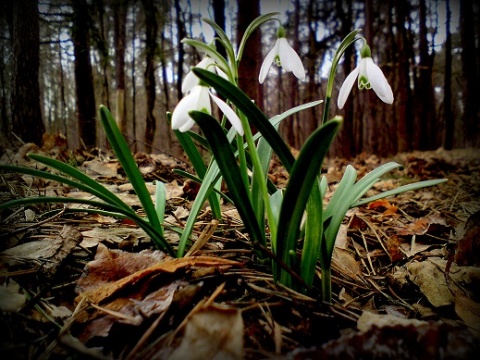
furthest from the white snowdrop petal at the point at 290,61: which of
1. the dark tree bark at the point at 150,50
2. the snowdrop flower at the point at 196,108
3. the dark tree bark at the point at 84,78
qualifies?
the dark tree bark at the point at 150,50

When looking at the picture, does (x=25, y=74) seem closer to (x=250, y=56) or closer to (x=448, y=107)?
(x=250, y=56)

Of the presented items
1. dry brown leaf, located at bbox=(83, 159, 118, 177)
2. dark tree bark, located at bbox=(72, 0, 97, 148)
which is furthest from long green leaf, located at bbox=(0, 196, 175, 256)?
dark tree bark, located at bbox=(72, 0, 97, 148)

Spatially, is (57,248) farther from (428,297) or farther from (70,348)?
(428,297)

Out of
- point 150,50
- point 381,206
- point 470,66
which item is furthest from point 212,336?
point 470,66

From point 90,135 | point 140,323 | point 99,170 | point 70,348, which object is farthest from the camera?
point 90,135

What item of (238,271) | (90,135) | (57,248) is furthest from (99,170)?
(90,135)

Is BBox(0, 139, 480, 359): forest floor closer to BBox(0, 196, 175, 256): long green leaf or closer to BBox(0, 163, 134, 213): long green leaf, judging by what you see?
BBox(0, 196, 175, 256): long green leaf

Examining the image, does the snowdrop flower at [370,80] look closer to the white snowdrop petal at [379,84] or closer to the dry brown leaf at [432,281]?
the white snowdrop petal at [379,84]
